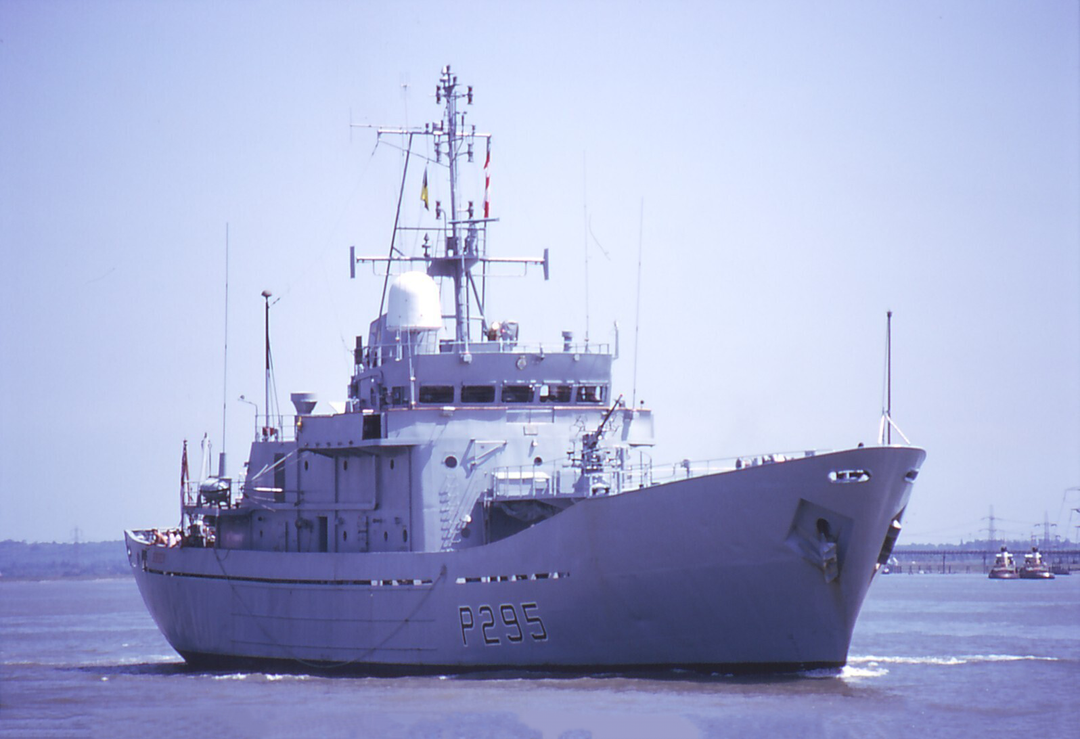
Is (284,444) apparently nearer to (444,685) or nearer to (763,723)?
(444,685)

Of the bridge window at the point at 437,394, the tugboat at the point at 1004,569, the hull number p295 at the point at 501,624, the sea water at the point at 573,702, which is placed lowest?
the tugboat at the point at 1004,569

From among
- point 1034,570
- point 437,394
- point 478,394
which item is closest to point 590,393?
point 478,394

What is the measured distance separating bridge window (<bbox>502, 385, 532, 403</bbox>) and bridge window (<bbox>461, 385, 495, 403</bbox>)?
0.78 ft

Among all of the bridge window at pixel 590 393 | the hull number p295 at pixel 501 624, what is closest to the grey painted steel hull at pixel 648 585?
the hull number p295 at pixel 501 624

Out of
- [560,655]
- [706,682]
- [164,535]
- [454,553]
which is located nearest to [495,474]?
[454,553]

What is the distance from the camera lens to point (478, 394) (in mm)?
30047

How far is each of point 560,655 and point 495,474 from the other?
3.92 meters

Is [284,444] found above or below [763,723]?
above

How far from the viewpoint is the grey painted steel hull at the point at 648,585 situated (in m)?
24.6

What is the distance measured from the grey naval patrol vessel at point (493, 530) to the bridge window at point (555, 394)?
3 centimetres

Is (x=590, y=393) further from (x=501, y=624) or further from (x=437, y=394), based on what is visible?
(x=501, y=624)

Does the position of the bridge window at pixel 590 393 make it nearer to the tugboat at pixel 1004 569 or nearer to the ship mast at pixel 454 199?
the ship mast at pixel 454 199

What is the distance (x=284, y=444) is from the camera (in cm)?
3388

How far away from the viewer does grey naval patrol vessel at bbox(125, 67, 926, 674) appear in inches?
981
